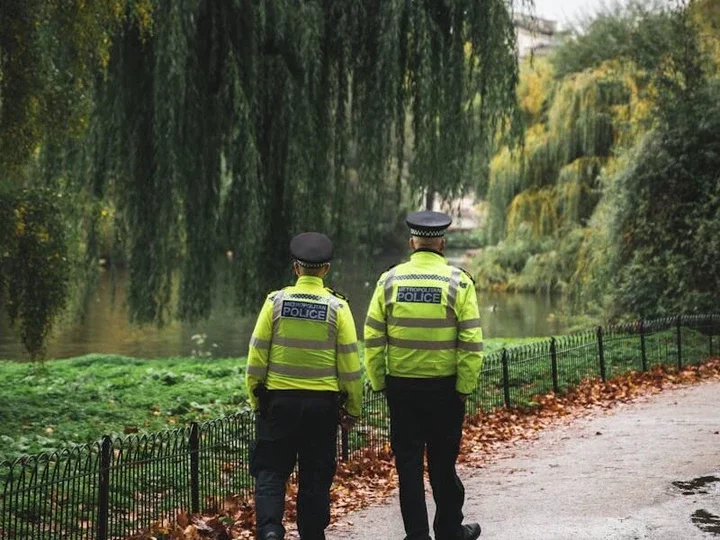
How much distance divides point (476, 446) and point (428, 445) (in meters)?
4.34

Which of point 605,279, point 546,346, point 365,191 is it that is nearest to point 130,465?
point 365,191

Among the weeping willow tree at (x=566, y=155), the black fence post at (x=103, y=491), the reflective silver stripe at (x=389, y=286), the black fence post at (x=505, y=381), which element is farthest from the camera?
the weeping willow tree at (x=566, y=155)

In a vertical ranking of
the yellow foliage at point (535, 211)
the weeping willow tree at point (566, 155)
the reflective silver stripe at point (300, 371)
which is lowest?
the reflective silver stripe at point (300, 371)

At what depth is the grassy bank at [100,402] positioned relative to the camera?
997 centimetres

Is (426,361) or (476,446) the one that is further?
(476,446)

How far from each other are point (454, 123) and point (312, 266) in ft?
27.9

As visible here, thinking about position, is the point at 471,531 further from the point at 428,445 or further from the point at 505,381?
the point at 505,381

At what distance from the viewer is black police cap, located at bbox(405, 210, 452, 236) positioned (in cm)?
631

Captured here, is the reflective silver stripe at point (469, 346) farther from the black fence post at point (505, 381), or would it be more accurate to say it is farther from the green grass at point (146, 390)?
the black fence post at point (505, 381)

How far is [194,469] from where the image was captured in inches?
297

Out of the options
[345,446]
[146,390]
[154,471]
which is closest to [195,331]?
[146,390]

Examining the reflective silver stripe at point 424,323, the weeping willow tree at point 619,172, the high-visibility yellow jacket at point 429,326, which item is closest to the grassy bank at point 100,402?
the high-visibility yellow jacket at point 429,326

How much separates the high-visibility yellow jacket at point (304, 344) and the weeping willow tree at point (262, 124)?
6857mm

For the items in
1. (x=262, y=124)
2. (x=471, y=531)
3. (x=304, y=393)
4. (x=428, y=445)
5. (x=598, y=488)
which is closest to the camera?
(x=304, y=393)
